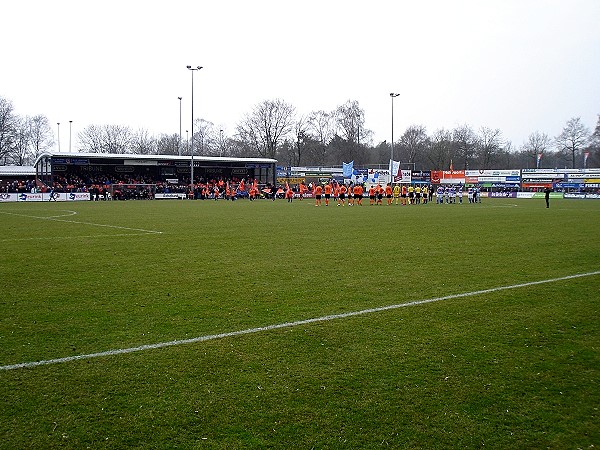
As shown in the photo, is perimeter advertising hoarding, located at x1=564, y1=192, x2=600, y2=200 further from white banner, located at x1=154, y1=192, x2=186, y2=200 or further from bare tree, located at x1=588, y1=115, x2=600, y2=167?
white banner, located at x1=154, y1=192, x2=186, y2=200

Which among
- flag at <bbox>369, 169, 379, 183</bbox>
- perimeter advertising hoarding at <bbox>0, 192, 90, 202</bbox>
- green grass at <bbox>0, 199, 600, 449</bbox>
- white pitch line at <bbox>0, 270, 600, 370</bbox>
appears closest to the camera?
green grass at <bbox>0, 199, 600, 449</bbox>

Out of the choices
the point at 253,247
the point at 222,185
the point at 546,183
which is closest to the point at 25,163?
the point at 222,185

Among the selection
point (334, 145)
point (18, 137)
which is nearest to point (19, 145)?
point (18, 137)

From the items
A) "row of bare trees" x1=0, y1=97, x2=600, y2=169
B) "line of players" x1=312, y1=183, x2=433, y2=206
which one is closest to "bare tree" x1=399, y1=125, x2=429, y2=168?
"row of bare trees" x1=0, y1=97, x2=600, y2=169

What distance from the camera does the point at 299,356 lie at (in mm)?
5254

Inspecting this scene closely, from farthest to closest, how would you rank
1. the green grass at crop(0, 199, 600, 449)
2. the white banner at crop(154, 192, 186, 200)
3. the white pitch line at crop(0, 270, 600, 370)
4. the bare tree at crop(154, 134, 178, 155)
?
1. the bare tree at crop(154, 134, 178, 155)
2. the white banner at crop(154, 192, 186, 200)
3. the white pitch line at crop(0, 270, 600, 370)
4. the green grass at crop(0, 199, 600, 449)

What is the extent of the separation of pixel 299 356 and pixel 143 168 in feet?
195

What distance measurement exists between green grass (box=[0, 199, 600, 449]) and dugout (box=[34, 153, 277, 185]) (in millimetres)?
49278

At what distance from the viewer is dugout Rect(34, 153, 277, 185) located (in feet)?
184

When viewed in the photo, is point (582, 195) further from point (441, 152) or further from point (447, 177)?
point (441, 152)

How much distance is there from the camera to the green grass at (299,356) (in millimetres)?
3816

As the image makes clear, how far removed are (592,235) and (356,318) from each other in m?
13.5

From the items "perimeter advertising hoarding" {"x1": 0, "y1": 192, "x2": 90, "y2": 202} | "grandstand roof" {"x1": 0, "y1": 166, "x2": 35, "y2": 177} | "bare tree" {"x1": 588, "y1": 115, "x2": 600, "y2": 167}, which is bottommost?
"perimeter advertising hoarding" {"x1": 0, "y1": 192, "x2": 90, "y2": 202}

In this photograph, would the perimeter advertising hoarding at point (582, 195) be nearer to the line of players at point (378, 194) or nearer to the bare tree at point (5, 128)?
the line of players at point (378, 194)
